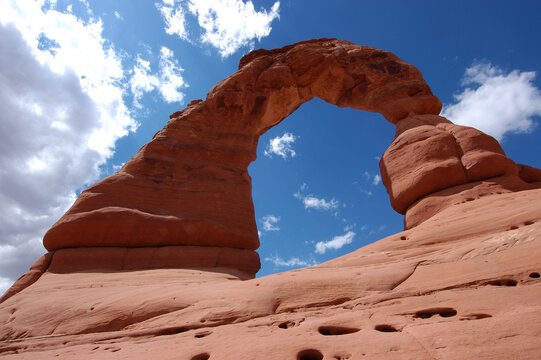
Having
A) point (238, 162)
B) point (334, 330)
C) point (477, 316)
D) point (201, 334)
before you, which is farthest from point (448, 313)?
point (238, 162)

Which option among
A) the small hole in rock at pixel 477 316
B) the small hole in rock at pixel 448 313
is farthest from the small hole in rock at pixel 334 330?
the small hole in rock at pixel 477 316

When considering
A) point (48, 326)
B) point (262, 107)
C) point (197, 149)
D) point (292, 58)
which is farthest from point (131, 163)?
point (292, 58)

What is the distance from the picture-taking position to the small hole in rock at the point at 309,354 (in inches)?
120

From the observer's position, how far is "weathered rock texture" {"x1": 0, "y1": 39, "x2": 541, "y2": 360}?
336cm

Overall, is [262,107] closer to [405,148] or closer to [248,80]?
[248,80]

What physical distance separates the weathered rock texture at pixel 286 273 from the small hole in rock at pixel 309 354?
16 millimetres

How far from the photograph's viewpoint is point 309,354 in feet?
10.1

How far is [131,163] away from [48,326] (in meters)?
6.84

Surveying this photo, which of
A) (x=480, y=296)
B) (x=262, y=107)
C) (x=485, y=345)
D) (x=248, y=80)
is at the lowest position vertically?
(x=485, y=345)

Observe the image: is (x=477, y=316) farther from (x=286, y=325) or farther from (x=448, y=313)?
(x=286, y=325)

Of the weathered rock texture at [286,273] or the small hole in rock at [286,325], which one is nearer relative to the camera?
the weathered rock texture at [286,273]

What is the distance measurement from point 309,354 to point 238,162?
1048cm

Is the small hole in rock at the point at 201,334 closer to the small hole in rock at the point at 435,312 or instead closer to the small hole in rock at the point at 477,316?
the small hole in rock at the point at 435,312

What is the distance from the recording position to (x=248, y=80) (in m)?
14.8
